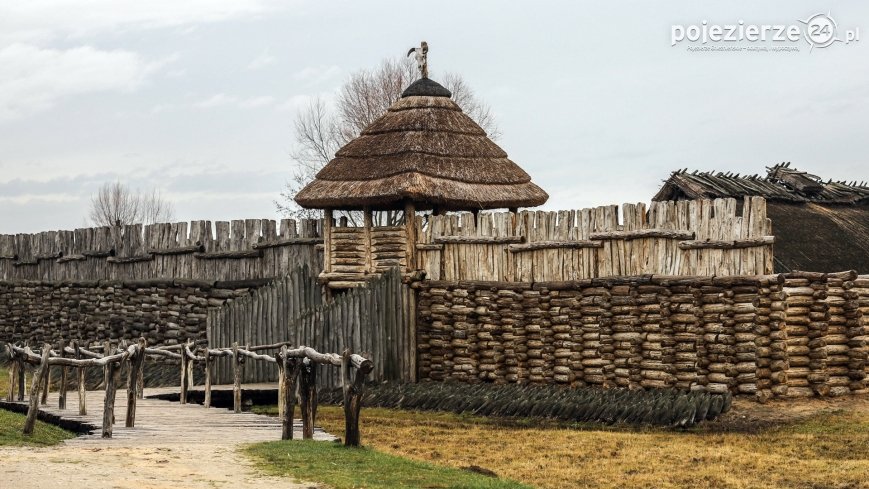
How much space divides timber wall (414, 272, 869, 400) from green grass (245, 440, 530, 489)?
22.8ft

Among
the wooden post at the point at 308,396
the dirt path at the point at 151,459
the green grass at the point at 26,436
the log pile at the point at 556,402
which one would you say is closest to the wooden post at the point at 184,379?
the log pile at the point at 556,402

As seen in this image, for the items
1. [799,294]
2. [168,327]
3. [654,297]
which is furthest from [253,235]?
[799,294]

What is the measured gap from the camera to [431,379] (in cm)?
2458

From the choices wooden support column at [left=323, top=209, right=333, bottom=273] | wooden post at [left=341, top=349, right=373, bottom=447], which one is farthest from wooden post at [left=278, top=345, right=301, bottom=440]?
wooden support column at [left=323, top=209, right=333, bottom=273]

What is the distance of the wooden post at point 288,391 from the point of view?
1548 cm

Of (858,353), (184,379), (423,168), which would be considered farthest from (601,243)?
(184,379)

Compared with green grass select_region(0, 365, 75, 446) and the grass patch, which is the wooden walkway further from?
the grass patch

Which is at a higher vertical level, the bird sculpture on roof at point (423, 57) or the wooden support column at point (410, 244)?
the bird sculpture on roof at point (423, 57)

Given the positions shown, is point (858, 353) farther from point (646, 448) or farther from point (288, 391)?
point (288, 391)

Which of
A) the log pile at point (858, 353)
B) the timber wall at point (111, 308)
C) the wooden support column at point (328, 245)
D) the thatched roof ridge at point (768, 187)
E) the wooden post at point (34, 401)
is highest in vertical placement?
the thatched roof ridge at point (768, 187)

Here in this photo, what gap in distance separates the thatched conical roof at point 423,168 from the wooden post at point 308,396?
29.9 ft

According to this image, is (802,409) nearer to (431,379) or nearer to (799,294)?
(799,294)

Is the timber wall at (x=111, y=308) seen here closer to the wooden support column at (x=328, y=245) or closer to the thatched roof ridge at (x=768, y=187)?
the wooden support column at (x=328, y=245)

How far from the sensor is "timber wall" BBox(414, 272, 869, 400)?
64.3 feet
